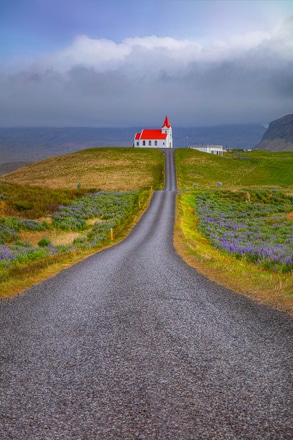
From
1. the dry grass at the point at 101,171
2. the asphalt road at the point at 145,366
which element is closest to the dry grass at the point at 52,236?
the asphalt road at the point at 145,366

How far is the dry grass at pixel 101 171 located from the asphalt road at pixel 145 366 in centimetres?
6627

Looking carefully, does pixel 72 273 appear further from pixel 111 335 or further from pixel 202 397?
pixel 202 397

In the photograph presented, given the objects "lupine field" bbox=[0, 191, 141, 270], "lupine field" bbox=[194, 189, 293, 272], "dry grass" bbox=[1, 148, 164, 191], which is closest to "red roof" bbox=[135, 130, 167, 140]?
"dry grass" bbox=[1, 148, 164, 191]

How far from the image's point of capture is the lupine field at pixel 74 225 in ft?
78.5

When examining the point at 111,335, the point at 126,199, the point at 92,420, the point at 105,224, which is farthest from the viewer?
the point at 126,199

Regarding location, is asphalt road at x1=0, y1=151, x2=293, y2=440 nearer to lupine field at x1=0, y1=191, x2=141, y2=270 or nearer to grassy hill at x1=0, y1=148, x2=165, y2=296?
grassy hill at x1=0, y1=148, x2=165, y2=296

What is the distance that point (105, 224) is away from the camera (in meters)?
39.9

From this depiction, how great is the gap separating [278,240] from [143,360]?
887 inches

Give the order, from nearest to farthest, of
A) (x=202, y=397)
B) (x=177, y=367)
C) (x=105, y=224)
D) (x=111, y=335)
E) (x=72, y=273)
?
(x=202, y=397)
(x=177, y=367)
(x=111, y=335)
(x=72, y=273)
(x=105, y=224)

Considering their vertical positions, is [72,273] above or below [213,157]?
below

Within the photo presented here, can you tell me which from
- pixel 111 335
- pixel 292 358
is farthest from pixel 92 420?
pixel 292 358

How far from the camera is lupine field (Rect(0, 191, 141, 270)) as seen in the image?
78.5ft

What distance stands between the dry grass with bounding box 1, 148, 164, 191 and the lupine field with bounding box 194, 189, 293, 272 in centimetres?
2462

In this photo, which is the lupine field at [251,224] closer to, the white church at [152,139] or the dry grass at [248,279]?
the dry grass at [248,279]
